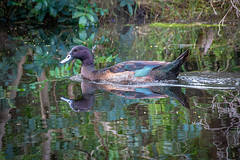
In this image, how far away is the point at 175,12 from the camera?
19516mm

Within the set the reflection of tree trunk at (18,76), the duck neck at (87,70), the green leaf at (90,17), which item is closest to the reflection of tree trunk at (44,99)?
the reflection of tree trunk at (18,76)

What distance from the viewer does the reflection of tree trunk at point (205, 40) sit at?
11.9 metres

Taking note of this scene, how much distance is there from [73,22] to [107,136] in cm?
1602

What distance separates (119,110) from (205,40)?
8.54 metres

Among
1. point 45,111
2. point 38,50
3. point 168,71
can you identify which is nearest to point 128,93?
point 168,71

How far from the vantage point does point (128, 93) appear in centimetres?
717

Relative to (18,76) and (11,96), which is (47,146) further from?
(18,76)

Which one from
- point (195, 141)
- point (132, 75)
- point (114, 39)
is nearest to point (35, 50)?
point (114, 39)

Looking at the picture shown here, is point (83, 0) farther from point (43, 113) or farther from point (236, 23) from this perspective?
point (43, 113)

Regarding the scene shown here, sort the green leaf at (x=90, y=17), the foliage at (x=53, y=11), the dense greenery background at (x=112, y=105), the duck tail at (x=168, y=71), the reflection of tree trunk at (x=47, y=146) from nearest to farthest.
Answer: the reflection of tree trunk at (x=47, y=146)
the dense greenery background at (x=112, y=105)
the duck tail at (x=168, y=71)
the green leaf at (x=90, y=17)
the foliage at (x=53, y=11)

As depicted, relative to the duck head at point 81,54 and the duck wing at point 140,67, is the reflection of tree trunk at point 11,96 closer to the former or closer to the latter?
the duck head at point 81,54

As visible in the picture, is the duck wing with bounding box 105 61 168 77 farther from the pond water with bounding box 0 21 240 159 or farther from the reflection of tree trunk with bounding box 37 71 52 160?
the reflection of tree trunk with bounding box 37 71 52 160

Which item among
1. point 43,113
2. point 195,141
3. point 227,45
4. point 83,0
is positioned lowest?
point 195,141

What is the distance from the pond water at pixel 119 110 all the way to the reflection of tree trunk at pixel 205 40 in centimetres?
16
